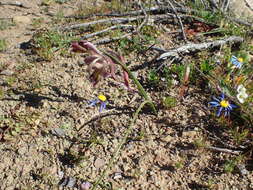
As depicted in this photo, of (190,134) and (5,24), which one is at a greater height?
(5,24)

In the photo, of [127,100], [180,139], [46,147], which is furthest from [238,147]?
[46,147]

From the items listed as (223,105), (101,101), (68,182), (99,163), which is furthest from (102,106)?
(223,105)

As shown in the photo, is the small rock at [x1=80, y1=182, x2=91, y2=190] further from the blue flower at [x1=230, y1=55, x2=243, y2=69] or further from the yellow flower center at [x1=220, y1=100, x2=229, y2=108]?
the blue flower at [x1=230, y1=55, x2=243, y2=69]

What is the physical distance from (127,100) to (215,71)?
Answer: 1.21 m

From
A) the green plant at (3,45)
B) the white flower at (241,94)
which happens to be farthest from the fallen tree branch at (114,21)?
the white flower at (241,94)

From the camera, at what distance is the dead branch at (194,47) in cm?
386

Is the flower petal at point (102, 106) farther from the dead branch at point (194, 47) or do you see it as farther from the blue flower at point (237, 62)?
the blue flower at point (237, 62)

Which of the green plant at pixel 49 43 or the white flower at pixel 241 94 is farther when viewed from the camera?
the green plant at pixel 49 43

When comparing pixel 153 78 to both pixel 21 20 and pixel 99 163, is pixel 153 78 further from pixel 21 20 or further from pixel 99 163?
pixel 21 20

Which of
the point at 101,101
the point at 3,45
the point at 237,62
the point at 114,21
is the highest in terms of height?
the point at 114,21

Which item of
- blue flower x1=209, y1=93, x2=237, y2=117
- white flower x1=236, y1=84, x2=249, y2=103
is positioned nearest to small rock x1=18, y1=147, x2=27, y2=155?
blue flower x1=209, y1=93, x2=237, y2=117

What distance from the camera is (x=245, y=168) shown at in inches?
113

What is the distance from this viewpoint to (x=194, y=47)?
4.03m

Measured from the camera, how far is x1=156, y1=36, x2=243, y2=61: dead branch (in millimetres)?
3857
